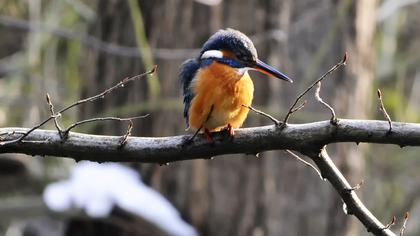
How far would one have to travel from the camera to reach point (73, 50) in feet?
17.0

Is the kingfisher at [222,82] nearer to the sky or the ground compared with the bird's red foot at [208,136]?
nearer to the sky

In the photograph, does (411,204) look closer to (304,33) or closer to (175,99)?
(304,33)

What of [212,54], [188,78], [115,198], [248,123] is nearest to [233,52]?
[212,54]

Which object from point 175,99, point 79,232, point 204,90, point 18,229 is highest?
point 18,229

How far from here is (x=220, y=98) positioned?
10.0ft

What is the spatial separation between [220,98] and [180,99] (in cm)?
160

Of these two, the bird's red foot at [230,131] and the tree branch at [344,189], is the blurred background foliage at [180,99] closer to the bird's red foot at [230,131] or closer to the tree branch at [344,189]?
the bird's red foot at [230,131]

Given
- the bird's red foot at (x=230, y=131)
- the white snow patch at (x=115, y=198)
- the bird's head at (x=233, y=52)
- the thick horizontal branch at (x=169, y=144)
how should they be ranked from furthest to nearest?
the white snow patch at (x=115, y=198) < the bird's head at (x=233, y=52) < the bird's red foot at (x=230, y=131) < the thick horizontal branch at (x=169, y=144)

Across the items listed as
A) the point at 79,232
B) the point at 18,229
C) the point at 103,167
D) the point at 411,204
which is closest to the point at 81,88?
the point at 103,167

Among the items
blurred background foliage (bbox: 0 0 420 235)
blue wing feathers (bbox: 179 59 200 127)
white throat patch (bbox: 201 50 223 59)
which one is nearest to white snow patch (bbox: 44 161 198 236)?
blurred background foliage (bbox: 0 0 420 235)

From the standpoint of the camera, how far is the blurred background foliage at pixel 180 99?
15.6 ft

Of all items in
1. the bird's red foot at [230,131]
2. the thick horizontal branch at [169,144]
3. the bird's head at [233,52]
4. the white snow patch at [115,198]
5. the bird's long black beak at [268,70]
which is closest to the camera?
the thick horizontal branch at [169,144]

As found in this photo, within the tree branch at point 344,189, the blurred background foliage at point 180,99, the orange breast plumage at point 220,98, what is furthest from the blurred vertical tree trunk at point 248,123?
the tree branch at point 344,189

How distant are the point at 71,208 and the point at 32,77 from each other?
1101mm
